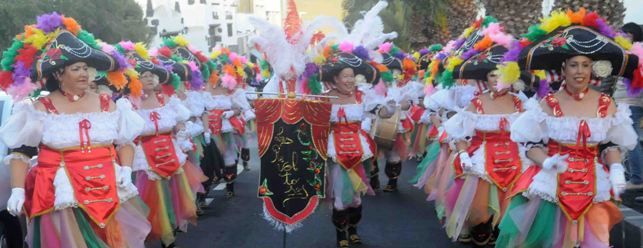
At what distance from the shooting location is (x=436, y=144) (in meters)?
8.70

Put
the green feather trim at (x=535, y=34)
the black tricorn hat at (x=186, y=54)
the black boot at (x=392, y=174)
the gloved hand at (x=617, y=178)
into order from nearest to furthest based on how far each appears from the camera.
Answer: the gloved hand at (x=617, y=178), the green feather trim at (x=535, y=34), the black tricorn hat at (x=186, y=54), the black boot at (x=392, y=174)

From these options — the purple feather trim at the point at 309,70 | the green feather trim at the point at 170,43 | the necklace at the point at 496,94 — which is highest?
the green feather trim at the point at 170,43

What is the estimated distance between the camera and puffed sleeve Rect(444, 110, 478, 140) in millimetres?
6676

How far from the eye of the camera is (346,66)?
716 cm

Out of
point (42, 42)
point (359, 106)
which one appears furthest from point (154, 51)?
point (42, 42)

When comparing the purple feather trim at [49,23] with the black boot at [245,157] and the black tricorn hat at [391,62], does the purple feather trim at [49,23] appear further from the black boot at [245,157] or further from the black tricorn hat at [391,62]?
the black boot at [245,157]

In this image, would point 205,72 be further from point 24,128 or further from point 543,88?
point 543,88

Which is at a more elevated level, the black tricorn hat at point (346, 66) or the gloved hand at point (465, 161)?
the black tricorn hat at point (346, 66)

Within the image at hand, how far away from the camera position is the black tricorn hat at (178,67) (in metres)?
8.38

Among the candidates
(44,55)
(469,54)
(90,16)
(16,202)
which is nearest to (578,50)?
(469,54)

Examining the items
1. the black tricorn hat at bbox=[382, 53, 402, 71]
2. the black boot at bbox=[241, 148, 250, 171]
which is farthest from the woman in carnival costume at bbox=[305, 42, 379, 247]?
the black boot at bbox=[241, 148, 250, 171]

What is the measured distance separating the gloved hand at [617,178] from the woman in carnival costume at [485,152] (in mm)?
1565

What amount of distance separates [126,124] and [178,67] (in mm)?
3086

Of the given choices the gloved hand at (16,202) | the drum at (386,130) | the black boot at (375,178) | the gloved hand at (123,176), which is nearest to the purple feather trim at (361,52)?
the drum at (386,130)
